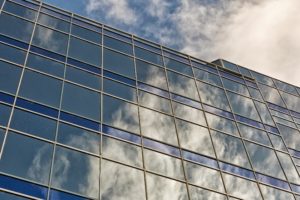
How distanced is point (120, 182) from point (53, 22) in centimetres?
1230

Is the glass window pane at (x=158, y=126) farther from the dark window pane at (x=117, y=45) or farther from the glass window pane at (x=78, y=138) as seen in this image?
the dark window pane at (x=117, y=45)

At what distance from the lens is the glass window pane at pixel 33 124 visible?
18750mm

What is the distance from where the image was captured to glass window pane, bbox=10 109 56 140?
61.5 feet

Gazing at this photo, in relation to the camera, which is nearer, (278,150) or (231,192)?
(231,192)

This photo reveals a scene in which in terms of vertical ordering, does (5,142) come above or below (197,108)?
below

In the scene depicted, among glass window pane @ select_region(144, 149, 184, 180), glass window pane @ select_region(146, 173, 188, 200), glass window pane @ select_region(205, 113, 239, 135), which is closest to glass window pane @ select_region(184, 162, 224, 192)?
glass window pane @ select_region(144, 149, 184, 180)

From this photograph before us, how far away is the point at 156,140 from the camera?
23.0 metres

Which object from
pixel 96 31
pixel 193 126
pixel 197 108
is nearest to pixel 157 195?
pixel 193 126

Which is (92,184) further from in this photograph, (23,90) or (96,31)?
(96,31)

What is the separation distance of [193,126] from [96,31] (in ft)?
30.0

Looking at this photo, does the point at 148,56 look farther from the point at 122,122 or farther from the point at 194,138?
the point at 122,122

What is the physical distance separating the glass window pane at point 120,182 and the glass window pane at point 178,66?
11171 mm

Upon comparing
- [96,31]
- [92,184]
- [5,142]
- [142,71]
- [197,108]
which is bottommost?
[92,184]

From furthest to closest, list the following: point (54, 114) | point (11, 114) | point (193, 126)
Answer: point (193, 126)
point (54, 114)
point (11, 114)
